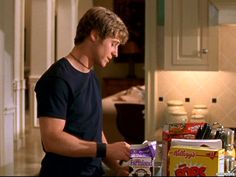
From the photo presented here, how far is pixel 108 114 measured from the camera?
6.35 meters

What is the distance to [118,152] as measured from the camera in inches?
66.4

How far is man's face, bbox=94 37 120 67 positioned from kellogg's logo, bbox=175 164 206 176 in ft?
1.59

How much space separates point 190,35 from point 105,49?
1.84 m

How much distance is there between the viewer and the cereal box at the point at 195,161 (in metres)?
1.55

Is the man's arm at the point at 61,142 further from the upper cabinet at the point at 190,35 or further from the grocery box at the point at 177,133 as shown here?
the upper cabinet at the point at 190,35

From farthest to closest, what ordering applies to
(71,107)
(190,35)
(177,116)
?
1. (177,116)
2. (190,35)
3. (71,107)

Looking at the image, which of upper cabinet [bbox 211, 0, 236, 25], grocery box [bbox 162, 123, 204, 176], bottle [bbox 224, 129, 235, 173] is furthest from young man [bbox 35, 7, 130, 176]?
upper cabinet [bbox 211, 0, 236, 25]

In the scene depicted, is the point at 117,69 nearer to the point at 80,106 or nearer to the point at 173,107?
the point at 173,107

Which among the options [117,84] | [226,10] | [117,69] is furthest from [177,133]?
[117,69]

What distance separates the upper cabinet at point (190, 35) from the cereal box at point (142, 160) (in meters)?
1.92

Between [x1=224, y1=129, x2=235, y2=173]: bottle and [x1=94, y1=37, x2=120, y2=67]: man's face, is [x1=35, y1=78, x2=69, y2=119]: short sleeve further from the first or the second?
[x1=224, y1=129, x2=235, y2=173]: bottle

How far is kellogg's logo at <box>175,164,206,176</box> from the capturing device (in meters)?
1.53

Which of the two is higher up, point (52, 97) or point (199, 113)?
point (52, 97)

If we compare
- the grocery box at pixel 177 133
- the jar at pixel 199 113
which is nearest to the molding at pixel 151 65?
the jar at pixel 199 113
